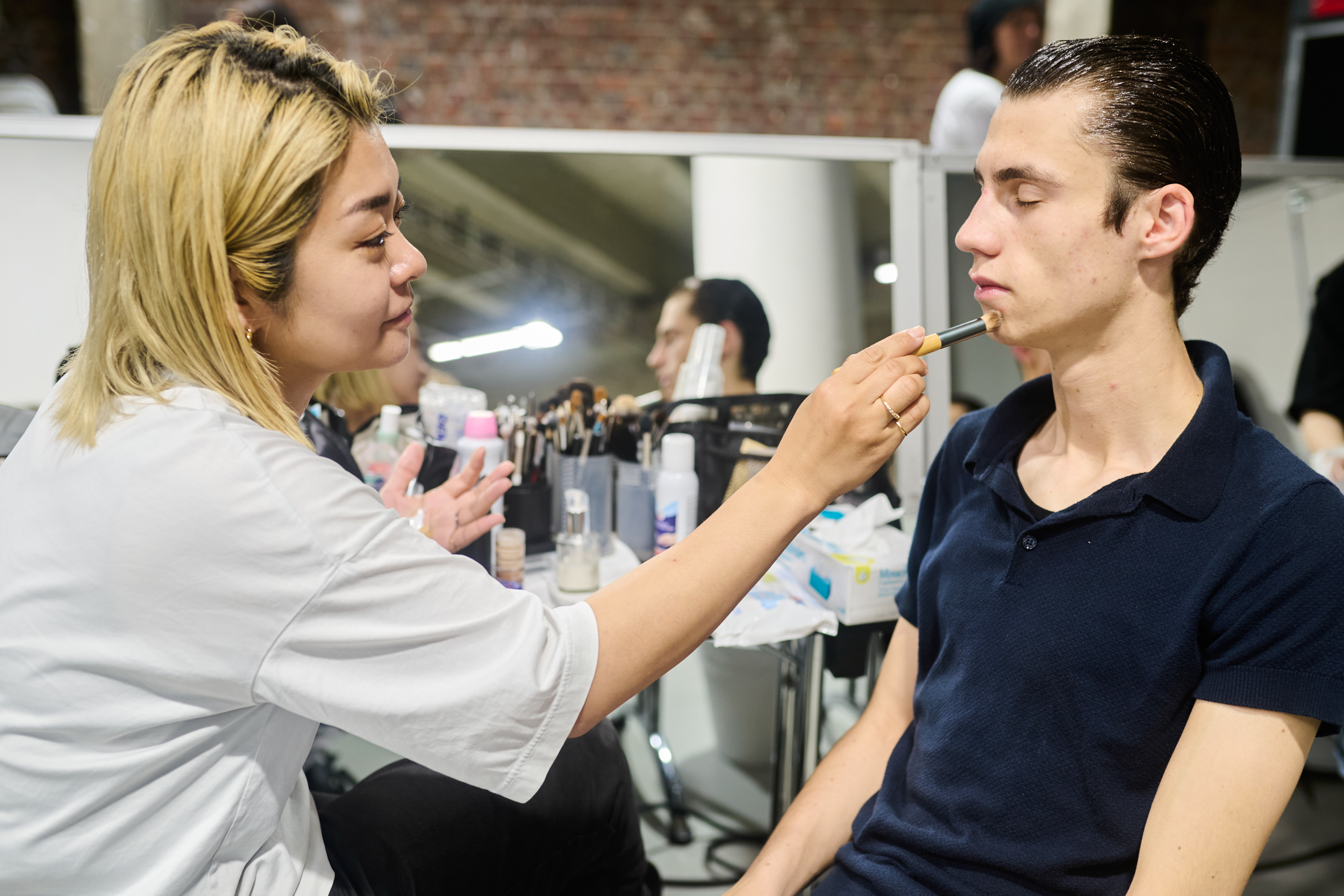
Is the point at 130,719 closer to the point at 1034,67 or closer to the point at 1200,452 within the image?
the point at 1200,452

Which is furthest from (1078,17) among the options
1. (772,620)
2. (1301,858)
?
(772,620)

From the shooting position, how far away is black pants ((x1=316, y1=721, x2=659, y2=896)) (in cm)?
94

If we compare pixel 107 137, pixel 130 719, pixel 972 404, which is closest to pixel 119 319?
pixel 107 137

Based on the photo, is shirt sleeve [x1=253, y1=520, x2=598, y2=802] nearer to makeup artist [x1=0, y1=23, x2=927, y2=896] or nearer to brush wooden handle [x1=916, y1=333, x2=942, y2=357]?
makeup artist [x1=0, y1=23, x2=927, y2=896]

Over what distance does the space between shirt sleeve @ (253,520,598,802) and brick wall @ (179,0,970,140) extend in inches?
169

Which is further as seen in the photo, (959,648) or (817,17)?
(817,17)

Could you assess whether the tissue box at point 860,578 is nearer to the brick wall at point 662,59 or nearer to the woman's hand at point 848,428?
the woman's hand at point 848,428

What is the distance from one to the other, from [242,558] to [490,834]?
1.65ft

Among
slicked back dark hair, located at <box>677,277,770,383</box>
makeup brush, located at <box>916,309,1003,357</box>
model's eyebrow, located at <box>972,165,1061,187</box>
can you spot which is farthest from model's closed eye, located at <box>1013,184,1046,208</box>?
slicked back dark hair, located at <box>677,277,770,383</box>

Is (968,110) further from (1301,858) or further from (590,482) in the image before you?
(1301,858)

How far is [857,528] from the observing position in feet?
4.51

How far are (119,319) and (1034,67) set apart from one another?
94 centimetres

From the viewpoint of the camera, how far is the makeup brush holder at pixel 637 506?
155 centimetres

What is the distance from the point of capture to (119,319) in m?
0.77
